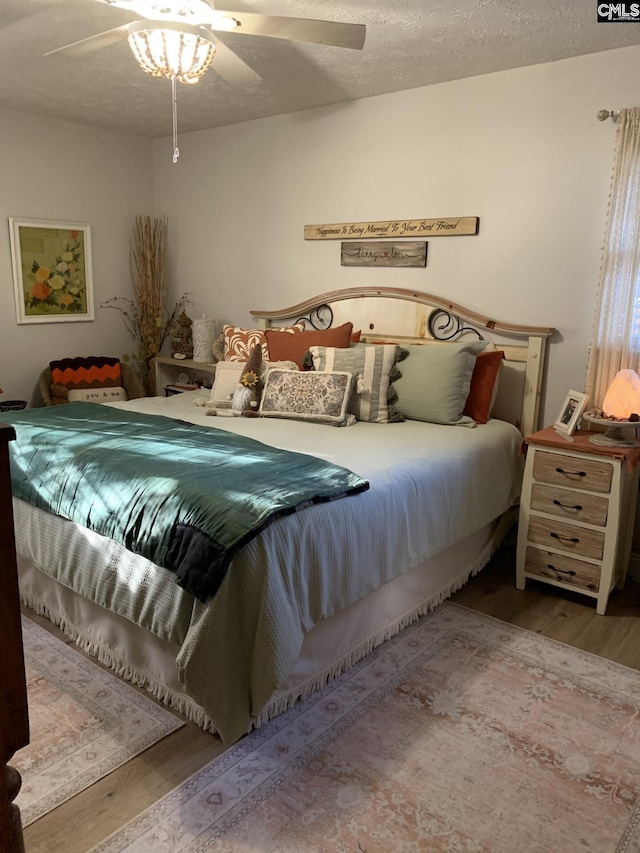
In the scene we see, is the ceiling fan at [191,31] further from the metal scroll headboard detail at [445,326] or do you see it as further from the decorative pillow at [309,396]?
the metal scroll headboard detail at [445,326]

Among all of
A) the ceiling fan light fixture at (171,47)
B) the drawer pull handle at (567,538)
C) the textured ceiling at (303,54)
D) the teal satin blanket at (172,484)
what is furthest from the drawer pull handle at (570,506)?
the ceiling fan light fixture at (171,47)

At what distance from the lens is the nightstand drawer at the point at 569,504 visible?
8.89ft

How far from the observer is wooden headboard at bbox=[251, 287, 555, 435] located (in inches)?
129

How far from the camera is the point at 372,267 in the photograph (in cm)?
384

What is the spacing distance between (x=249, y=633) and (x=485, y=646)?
1.12 m

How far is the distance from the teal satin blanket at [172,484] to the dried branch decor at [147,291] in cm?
221

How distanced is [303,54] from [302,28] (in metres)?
0.91

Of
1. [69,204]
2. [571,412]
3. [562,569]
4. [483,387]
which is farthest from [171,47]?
[69,204]

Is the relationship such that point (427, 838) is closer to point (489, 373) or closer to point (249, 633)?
point (249, 633)

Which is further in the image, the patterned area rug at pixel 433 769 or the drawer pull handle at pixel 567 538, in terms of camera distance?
the drawer pull handle at pixel 567 538

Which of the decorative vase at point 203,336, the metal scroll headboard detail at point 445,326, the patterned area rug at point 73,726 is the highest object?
the metal scroll headboard detail at point 445,326

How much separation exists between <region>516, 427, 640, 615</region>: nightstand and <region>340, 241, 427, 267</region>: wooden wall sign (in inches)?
50.4

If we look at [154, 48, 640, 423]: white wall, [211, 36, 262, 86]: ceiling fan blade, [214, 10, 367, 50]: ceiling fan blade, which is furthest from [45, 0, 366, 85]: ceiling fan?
[154, 48, 640, 423]: white wall

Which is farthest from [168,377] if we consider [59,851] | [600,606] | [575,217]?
[59,851]
